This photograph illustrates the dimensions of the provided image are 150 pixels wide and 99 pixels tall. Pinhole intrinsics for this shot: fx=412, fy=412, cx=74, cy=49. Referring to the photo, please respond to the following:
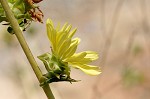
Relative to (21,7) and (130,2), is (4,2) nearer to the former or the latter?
(21,7)

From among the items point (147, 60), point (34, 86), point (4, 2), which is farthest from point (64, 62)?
point (147, 60)

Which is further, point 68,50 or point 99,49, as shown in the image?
point 99,49

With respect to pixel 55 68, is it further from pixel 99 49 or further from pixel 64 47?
pixel 99 49

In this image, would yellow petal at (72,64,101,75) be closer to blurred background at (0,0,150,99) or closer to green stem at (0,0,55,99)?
green stem at (0,0,55,99)

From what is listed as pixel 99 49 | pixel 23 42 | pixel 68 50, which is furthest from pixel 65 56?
pixel 99 49

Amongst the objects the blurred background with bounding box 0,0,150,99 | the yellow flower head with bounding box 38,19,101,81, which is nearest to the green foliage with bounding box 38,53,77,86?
the yellow flower head with bounding box 38,19,101,81

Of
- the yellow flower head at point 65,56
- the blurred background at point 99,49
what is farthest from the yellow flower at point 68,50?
the blurred background at point 99,49
